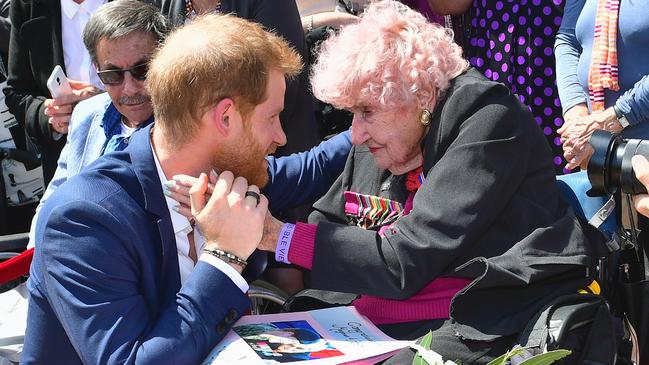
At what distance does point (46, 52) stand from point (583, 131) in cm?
257

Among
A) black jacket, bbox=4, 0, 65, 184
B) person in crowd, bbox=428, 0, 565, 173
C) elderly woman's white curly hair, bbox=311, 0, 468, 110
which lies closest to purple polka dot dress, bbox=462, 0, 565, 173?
person in crowd, bbox=428, 0, 565, 173

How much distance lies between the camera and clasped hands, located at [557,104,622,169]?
3.52m

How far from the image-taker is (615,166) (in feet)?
8.45

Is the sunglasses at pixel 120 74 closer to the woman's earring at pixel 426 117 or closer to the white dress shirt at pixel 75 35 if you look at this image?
the white dress shirt at pixel 75 35

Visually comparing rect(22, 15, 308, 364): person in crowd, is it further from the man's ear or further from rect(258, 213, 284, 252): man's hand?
rect(258, 213, 284, 252): man's hand

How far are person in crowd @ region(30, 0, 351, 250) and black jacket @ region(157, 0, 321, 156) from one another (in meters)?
0.37

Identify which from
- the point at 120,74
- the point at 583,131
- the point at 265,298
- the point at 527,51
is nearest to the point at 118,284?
the point at 265,298

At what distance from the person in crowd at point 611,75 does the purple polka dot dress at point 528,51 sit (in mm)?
349

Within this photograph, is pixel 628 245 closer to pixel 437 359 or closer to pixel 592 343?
pixel 592 343

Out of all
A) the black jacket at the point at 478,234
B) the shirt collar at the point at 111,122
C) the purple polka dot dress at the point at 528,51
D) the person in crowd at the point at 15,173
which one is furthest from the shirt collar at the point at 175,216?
the person in crowd at the point at 15,173

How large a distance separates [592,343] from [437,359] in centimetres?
67

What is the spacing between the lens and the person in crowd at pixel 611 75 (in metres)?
3.48

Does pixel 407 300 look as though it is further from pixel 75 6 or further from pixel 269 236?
pixel 75 6

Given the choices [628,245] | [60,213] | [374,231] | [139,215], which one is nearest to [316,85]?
[374,231]
